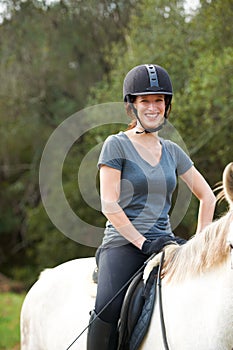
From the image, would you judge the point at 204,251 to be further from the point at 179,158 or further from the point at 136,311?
the point at 179,158

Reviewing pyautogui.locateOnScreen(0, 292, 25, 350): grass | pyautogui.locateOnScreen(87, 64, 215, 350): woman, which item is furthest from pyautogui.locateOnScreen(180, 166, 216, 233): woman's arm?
pyautogui.locateOnScreen(0, 292, 25, 350): grass

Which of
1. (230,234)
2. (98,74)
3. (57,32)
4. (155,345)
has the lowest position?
(155,345)

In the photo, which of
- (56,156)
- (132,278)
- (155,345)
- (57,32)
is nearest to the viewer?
(155,345)

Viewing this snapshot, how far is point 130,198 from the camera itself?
3199mm

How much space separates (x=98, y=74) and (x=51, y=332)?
1564 centimetres

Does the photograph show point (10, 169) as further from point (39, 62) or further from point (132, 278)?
point (132, 278)

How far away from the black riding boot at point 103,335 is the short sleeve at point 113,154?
82 cm

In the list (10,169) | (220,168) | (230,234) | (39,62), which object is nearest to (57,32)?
(39,62)

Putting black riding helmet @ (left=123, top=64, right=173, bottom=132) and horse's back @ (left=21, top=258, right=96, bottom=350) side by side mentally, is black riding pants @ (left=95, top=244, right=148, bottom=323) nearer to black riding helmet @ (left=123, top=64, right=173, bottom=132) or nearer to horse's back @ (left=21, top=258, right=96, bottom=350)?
horse's back @ (left=21, top=258, right=96, bottom=350)

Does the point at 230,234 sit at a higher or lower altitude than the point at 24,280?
higher

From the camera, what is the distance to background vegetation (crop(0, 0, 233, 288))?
1169cm

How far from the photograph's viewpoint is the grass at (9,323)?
829 cm

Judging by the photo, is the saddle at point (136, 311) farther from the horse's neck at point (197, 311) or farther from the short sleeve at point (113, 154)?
the short sleeve at point (113, 154)

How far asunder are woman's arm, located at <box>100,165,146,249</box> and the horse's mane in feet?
0.67
